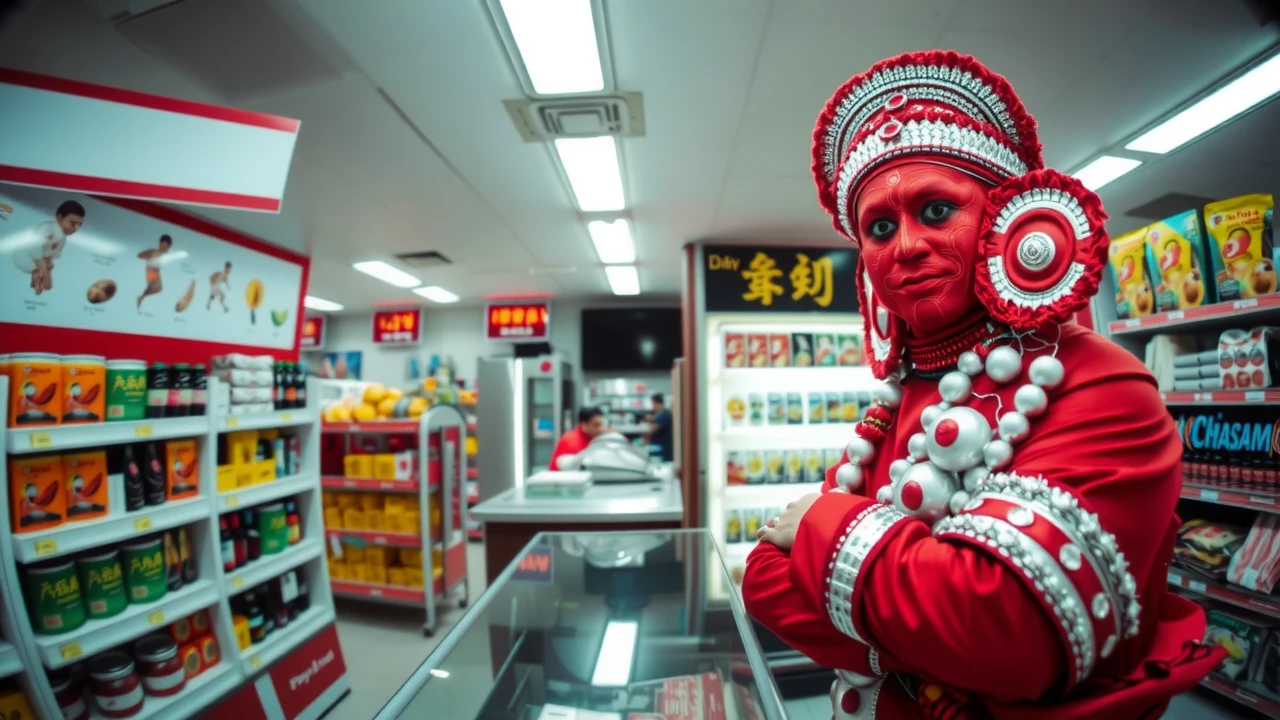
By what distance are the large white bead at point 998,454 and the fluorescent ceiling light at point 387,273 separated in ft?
19.4

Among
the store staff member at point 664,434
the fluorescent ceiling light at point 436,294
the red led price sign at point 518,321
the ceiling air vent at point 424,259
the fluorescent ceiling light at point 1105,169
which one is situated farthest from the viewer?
the red led price sign at point 518,321

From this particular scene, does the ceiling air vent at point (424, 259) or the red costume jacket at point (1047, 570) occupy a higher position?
the ceiling air vent at point (424, 259)

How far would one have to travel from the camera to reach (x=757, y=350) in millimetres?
4117

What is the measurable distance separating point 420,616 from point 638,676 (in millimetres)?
3933

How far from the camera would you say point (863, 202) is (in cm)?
88

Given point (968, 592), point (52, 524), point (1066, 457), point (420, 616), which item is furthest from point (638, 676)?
point (420, 616)

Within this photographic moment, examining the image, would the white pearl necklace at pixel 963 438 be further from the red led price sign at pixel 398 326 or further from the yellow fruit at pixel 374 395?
the red led price sign at pixel 398 326

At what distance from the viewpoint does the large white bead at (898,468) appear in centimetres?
84

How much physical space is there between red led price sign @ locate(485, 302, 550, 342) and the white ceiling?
13.4 feet

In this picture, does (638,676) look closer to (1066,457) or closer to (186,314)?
(1066,457)

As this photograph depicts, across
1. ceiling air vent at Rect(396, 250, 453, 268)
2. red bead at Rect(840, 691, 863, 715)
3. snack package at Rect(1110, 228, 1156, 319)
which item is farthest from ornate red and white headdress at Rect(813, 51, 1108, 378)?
ceiling air vent at Rect(396, 250, 453, 268)

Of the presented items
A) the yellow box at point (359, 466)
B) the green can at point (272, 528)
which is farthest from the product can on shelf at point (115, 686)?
the yellow box at point (359, 466)

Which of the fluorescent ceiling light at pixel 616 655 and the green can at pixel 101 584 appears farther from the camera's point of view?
the green can at pixel 101 584

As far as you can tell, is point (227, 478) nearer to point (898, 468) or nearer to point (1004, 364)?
point (898, 468)
